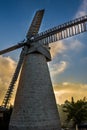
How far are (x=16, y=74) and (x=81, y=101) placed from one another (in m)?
18.6

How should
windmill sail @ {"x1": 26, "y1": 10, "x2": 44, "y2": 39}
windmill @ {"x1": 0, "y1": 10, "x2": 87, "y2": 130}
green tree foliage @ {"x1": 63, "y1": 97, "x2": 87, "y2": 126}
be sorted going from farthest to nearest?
green tree foliage @ {"x1": 63, "y1": 97, "x2": 87, "y2": 126}, windmill sail @ {"x1": 26, "y1": 10, "x2": 44, "y2": 39}, windmill @ {"x1": 0, "y1": 10, "x2": 87, "y2": 130}

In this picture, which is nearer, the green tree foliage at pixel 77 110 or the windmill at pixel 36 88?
the windmill at pixel 36 88

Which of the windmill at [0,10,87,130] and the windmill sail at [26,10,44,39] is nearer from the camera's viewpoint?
the windmill at [0,10,87,130]

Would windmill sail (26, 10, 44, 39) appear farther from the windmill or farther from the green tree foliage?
the green tree foliage

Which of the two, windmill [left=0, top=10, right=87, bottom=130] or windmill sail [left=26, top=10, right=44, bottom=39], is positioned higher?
windmill sail [left=26, top=10, right=44, bottom=39]

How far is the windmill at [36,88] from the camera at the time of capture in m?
32.2

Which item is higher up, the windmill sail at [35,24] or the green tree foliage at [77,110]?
the windmill sail at [35,24]

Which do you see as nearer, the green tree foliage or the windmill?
the windmill

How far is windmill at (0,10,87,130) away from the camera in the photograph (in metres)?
32.2

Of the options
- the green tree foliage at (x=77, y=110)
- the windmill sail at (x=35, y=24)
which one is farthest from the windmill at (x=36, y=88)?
the green tree foliage at (x=77, y=110)

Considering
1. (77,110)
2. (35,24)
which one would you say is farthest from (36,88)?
(77,110)

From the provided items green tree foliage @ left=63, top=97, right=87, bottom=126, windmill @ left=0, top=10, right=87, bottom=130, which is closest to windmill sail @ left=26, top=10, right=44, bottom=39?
windmill @ left=0, top=10, right=87, bottom=130

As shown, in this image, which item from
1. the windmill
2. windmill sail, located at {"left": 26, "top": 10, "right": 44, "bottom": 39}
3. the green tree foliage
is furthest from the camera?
the green tree foliage

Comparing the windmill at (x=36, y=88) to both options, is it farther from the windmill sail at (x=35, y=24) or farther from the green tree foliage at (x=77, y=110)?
the green tree foliage at (x=77, y=110)
